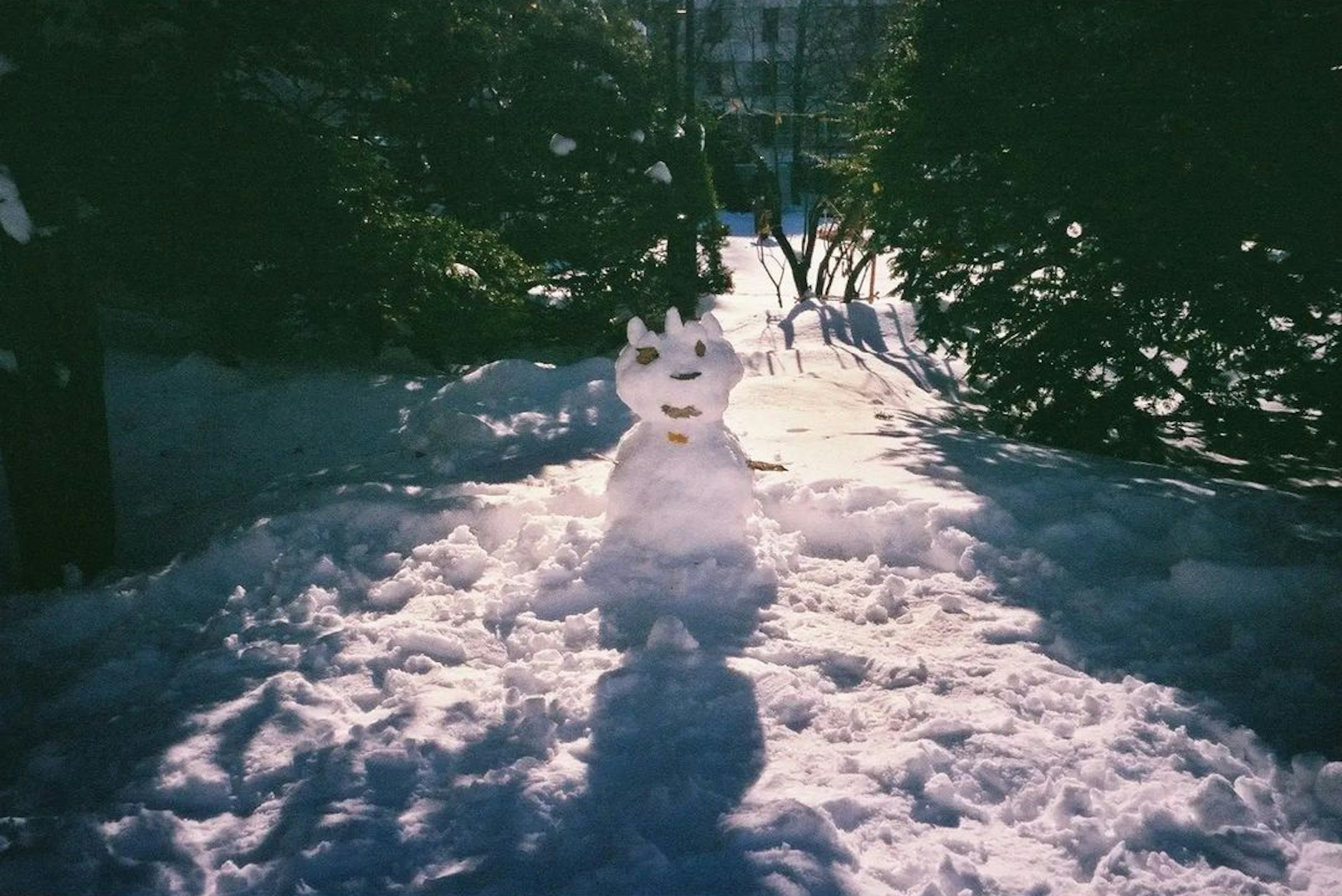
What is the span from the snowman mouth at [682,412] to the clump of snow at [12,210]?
2.88m

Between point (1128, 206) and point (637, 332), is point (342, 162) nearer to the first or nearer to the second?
point (637, 332)

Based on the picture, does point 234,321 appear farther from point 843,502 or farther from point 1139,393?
point 1139,393

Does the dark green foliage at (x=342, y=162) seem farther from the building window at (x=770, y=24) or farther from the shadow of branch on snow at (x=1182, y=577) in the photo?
the building window at (x=770, y=24)

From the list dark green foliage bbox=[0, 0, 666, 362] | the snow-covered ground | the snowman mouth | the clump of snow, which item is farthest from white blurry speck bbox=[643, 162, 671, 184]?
the clump of snow

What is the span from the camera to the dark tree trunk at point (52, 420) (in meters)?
4.54

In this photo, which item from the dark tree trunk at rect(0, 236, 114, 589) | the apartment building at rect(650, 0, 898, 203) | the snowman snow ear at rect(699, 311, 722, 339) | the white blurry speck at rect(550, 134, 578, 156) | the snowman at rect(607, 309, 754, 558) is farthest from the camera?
the apartment building at rect(650, 0, 898, 203)

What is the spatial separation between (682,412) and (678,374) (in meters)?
0.20

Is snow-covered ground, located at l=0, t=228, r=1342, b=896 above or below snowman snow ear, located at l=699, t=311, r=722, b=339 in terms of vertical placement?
below

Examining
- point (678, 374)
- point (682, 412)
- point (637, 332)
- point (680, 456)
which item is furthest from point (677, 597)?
point (637, 332)

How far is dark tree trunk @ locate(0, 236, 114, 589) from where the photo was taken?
14.9 ft

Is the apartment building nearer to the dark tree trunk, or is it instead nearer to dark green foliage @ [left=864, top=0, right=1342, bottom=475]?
dark green foliage @ [left=864, top=0, right=1342, bottom=475]

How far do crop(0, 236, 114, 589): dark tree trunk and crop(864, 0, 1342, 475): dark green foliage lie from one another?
6075 mm

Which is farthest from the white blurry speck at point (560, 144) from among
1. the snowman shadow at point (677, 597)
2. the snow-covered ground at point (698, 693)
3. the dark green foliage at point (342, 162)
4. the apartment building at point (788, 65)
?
the apartment building at point (788, 65)

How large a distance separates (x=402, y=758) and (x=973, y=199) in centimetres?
630
